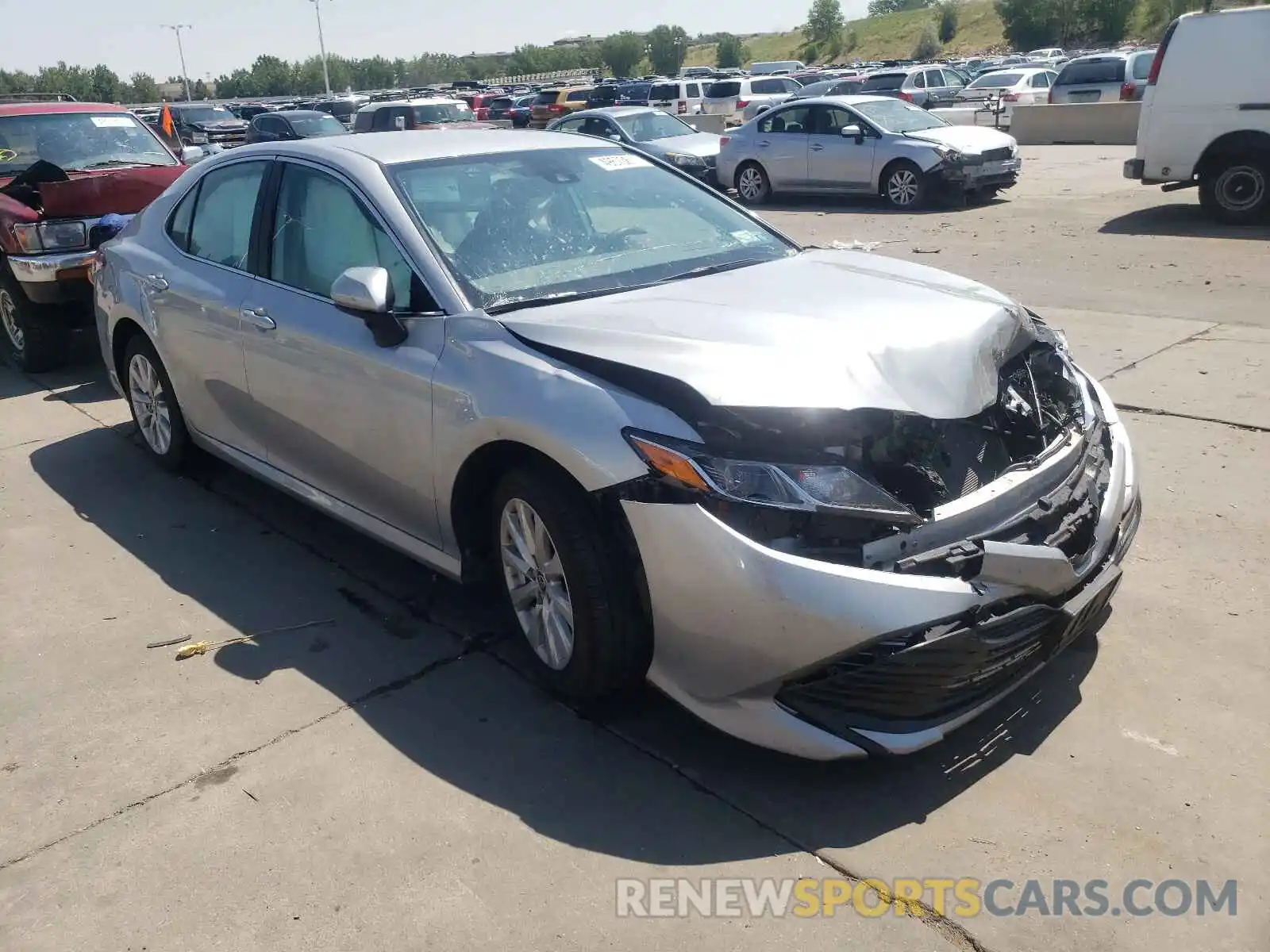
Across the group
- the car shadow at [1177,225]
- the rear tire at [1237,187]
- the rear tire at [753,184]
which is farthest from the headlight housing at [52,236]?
the rear tire at [753,184]

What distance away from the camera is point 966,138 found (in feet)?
52.0

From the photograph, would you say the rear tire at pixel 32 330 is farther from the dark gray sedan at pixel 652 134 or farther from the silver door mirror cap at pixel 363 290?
the dark gray sedan at pixel 652 134

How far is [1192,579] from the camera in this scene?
428cm

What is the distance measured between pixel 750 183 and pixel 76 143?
11.1 m

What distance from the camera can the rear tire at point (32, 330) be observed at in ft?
26.6

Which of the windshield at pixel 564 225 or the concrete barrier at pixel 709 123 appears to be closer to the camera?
the windshield at pixel 564 225

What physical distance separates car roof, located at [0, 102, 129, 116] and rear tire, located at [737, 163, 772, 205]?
10.5 meters

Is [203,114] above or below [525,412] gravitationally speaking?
above

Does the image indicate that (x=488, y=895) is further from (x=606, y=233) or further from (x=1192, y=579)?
(x=1192, y=579)

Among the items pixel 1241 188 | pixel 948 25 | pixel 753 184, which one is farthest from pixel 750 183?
pixel 948 25

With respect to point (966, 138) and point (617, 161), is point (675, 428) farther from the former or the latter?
point (966, 138)

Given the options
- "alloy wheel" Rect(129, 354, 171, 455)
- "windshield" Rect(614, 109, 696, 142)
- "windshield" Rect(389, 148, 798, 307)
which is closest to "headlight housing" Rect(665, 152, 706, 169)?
"windshield" Rect(614, 109, 696, 142)

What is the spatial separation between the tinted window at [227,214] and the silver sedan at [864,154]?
12171 millimetres

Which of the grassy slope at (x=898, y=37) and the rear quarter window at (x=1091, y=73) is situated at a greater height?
the grassy slope at (x=898, y=37)
